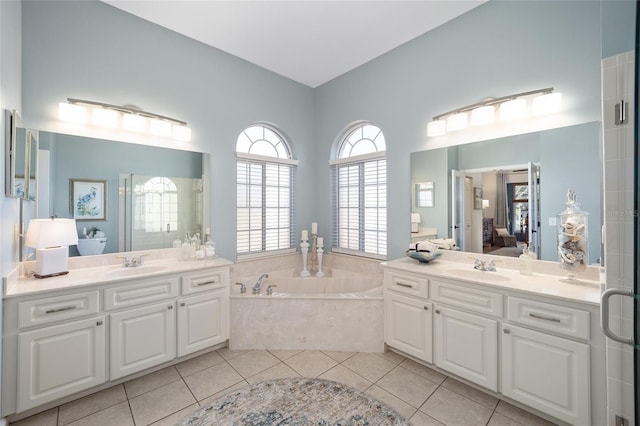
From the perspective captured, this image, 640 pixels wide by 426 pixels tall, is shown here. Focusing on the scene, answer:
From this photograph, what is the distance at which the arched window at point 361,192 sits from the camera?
343 cm

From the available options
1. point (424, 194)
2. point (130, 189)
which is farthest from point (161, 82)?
point (424, 194)

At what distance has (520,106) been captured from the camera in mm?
2240

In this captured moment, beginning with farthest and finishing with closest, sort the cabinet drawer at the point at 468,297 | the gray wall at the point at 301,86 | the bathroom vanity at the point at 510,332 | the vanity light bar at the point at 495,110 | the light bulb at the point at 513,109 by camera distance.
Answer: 1. the light bulb at the point at 513,109
2. the vanity light bar at the point at 495,110
3. the gray wall at the point at 301,86
4. the cabinet drawer at the point at 468,297
5. the bathroom vanity at the point at 510,332

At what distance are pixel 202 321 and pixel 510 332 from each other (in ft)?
8.01

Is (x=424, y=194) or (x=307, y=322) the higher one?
(x=424, y=194)

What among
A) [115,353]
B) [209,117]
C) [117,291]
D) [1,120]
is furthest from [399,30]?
[115,353]

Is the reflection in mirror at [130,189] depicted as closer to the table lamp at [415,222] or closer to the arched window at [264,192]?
the arched window at [264,192]

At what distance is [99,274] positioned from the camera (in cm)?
218

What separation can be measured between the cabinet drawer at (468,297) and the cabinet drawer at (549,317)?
0.08 m

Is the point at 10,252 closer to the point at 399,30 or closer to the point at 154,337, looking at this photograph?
the point at 154,337

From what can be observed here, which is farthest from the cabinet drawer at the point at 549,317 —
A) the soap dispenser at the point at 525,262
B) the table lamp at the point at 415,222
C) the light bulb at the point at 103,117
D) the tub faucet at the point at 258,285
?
the light bulb at the point at 103,117

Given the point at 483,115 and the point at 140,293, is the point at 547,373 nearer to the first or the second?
the point at 483,115

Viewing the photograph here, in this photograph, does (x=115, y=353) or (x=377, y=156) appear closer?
(x=115, y=353)

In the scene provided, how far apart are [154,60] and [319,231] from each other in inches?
109
